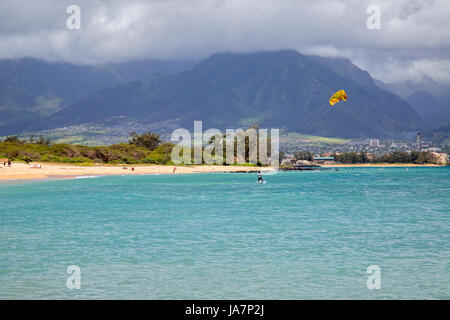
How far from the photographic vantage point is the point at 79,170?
100 m

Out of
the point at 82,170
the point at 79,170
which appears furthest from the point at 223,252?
the point at 82,170

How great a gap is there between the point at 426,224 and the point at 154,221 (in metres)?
15.7

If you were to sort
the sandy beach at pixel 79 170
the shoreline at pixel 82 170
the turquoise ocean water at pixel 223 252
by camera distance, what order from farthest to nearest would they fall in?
1. the sandy beach at pixel 79 170
2. the shoreline at pixel 82 170
3. the turquoise ocean water at pixel 223 252

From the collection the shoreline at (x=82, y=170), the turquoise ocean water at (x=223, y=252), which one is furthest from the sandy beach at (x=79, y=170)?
the turquoise ocean water at (x=223, y=252)

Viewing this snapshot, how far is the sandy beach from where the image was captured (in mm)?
82000

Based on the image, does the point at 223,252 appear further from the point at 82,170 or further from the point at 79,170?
the point at 82,170

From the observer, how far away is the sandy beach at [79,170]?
82.0m

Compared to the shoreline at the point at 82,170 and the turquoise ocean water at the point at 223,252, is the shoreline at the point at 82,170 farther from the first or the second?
the turquoise ocean water at the point at 223,252

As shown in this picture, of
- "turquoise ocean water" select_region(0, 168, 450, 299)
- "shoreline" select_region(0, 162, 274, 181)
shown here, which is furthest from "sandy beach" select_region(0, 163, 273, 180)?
"turquoise ocean water" select_region(0, 168, 450, 299)

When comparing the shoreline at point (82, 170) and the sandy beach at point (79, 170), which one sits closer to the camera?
the shoreline at point (82, 170)

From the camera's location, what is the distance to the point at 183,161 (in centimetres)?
13550

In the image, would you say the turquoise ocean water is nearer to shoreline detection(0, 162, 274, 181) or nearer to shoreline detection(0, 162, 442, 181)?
shoreline detection(0, 162, 442, 181)

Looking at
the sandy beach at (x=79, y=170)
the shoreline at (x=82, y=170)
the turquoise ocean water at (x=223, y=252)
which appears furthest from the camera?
the sandy beach at (x=79, y=170)
